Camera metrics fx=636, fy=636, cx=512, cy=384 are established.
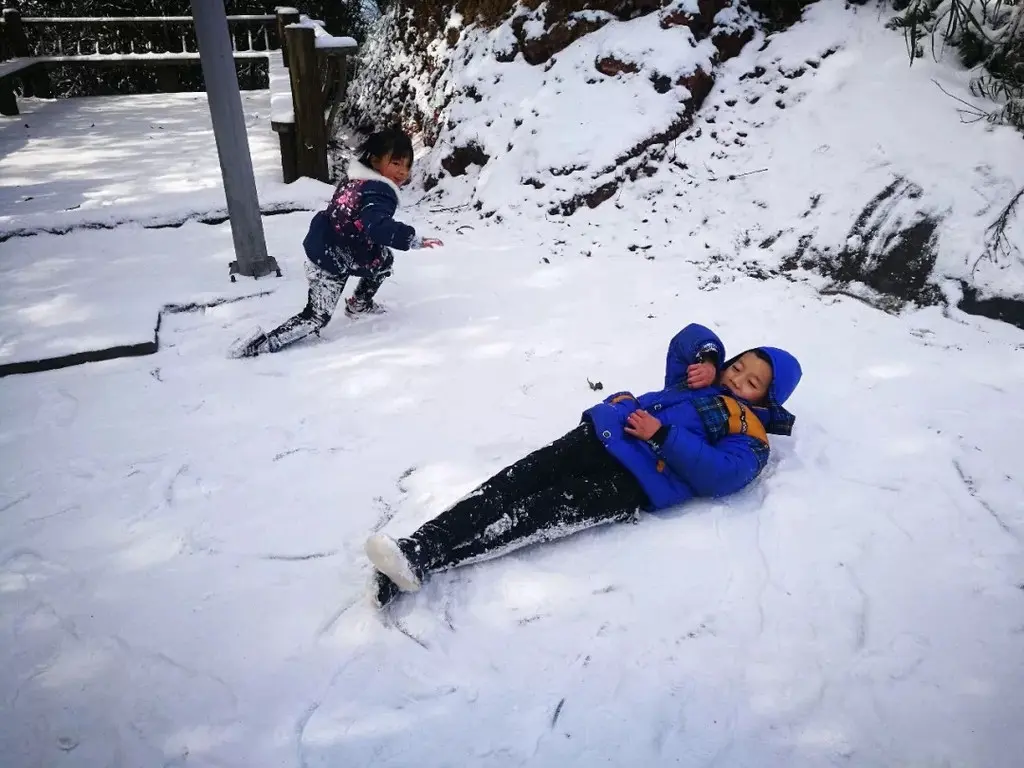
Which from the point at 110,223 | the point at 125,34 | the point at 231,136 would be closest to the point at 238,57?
the point at 125,34

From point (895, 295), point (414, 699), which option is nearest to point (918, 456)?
point (895, 295)

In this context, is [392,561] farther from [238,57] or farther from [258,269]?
[238,57]

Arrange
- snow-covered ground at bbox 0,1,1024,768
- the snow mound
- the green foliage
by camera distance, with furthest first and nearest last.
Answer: the snow mound
the green foliage
snow-covered ground at bbox 0,1,1024,768

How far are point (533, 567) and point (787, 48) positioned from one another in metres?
5.31

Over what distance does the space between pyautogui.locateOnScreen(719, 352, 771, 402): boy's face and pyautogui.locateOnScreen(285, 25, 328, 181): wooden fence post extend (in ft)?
17.1

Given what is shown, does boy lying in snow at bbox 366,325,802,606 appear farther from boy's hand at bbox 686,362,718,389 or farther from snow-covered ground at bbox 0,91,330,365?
snow-covered ground at bbox 0,91,330,365

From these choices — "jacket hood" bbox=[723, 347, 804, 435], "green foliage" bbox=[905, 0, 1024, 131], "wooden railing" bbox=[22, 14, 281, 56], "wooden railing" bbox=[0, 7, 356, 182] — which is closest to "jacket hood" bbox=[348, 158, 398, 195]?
"jacket hood" bbox=[723, 347, 804, 435]

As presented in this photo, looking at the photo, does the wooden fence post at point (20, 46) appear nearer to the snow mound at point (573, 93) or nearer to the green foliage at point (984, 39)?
the snow mound at point (573, 93)

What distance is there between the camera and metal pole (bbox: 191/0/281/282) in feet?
12.5

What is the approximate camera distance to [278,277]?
4.61 m

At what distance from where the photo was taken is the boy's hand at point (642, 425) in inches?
91.8

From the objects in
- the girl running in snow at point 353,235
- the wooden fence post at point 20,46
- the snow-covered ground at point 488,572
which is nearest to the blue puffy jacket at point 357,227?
the girl running in snow at point 353,235

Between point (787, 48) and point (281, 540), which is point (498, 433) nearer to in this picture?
point (281, 540)

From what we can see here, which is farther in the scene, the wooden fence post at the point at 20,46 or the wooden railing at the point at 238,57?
the wooden fence post at the point at 20,46
